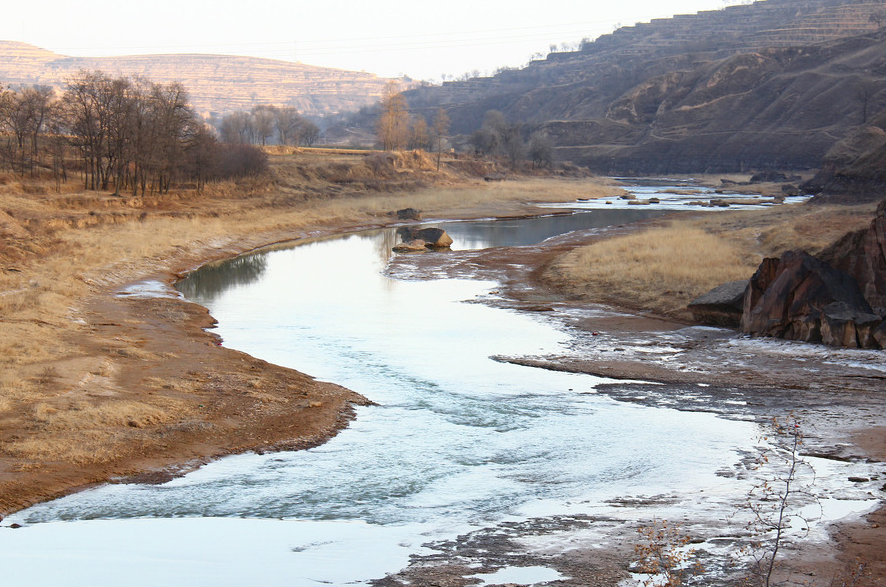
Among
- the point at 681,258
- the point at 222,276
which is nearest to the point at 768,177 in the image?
the point at 681,258

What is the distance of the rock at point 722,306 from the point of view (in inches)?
872

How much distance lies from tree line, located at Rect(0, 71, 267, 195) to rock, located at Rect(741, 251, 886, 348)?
38.7 meters

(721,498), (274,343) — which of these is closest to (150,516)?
(721,498)

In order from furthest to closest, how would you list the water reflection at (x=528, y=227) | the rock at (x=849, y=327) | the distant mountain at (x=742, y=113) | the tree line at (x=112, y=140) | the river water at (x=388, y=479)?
1. the distant mountain at (x=742, y=113)
2. the tree line at (x=112, y=140)
3. the water reflection at (x=528, y=227)
4. the rock at (x=849, y=327)
5. the river water at (x=388, y=479)

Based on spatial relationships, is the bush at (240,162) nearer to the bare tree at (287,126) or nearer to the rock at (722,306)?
the rock at (722,306)

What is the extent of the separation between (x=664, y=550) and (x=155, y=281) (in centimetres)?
2520

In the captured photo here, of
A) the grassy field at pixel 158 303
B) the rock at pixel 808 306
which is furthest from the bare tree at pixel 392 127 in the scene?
the rock at pixel 808 306

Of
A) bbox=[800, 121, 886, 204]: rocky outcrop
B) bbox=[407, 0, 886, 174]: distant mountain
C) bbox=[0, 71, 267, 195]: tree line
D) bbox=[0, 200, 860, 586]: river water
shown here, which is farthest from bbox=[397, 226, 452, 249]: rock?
bbox=[407, 0, 886, 174]: distant mountain

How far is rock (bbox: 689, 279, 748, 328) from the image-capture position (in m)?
22.1

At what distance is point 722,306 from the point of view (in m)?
22.4

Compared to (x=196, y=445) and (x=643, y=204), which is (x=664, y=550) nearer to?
(x=196, y=445)

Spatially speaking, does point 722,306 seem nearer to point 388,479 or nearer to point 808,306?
point 808,306

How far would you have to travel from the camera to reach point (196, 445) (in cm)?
1218

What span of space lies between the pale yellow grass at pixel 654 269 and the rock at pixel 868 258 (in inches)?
185
